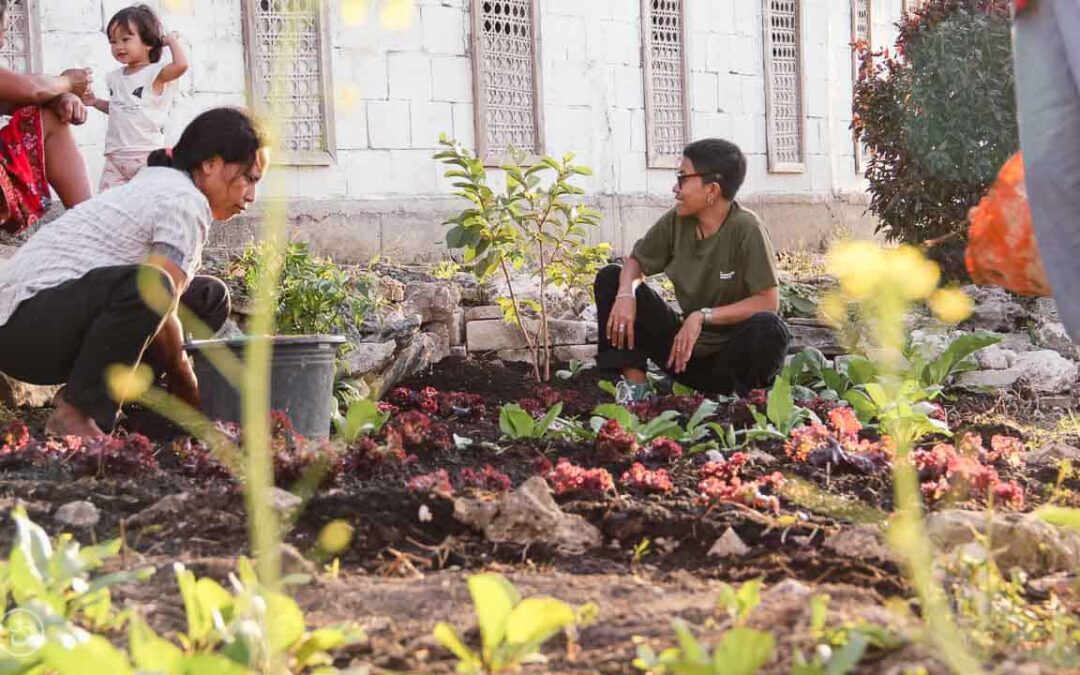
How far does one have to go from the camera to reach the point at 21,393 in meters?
4.71

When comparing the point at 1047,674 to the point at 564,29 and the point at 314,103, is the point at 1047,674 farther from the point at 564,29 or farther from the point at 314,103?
the point at 564,29

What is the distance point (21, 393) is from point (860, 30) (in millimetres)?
10033

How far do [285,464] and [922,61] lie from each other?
6.22 m

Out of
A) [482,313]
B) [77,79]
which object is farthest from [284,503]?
[482,313]

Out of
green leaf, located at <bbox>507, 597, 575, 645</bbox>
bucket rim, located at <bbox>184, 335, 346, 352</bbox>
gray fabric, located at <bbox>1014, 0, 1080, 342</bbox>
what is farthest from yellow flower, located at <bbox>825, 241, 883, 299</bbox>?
bucket rim, located at <bbox>184, 335, 346, 352</bbox>

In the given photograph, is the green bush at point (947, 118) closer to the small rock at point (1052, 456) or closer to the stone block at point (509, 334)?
the stone block at point (509, 334)

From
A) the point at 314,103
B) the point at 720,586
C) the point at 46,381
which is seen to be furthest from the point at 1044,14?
the point at 314,103

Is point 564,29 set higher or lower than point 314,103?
higher

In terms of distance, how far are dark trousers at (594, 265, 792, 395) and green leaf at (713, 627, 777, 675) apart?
3.57 metres

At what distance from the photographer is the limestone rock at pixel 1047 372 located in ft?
18.6

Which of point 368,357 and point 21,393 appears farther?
point 368,357

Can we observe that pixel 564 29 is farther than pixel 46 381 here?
Yes

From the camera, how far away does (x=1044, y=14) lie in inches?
86.1

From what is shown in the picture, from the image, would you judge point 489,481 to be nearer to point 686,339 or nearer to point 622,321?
point 686,339
